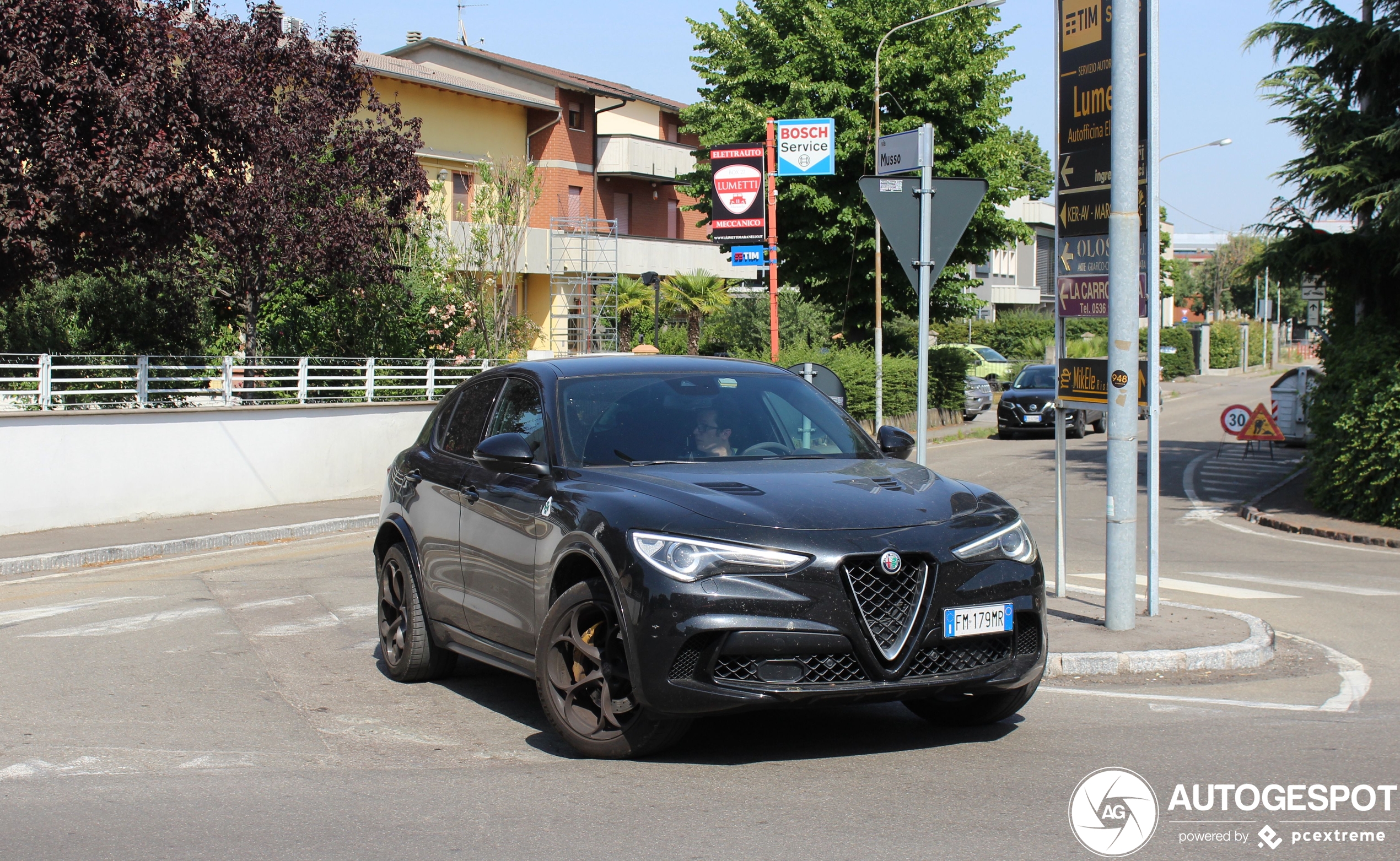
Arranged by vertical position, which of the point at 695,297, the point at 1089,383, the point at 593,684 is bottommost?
the point at 593,684

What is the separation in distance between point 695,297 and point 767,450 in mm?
32191

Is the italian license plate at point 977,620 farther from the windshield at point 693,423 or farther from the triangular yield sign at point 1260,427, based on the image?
the triangular yield sign at point 1260,427

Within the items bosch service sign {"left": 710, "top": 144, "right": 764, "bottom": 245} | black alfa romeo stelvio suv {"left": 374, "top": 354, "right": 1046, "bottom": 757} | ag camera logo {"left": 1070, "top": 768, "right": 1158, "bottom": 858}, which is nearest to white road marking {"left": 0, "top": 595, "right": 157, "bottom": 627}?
black alfa romeo stelvio suv {"left": 374, "top": 354, "right": 1046, "bottom": 757}

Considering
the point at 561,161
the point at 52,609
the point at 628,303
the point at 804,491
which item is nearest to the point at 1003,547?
the point at 804,491

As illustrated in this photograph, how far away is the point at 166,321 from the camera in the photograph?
20156 mm

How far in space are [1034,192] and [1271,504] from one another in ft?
127

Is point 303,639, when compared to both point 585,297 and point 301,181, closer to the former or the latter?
point 301,181

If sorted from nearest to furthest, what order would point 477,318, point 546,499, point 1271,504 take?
point 546,499 < point 1271,504 < point 477,318

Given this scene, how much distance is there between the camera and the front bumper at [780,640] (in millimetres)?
5008

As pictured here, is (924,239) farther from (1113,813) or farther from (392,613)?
(1113,813)

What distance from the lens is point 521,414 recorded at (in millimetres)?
6719

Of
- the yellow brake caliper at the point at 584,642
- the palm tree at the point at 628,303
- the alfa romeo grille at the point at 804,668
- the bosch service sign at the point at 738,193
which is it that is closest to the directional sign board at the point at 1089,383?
the alfa romeo grille at the point at 804,668

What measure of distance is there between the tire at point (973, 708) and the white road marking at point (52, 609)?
22.3 feet


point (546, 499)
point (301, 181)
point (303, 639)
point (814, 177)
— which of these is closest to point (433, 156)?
point (814, 177)
